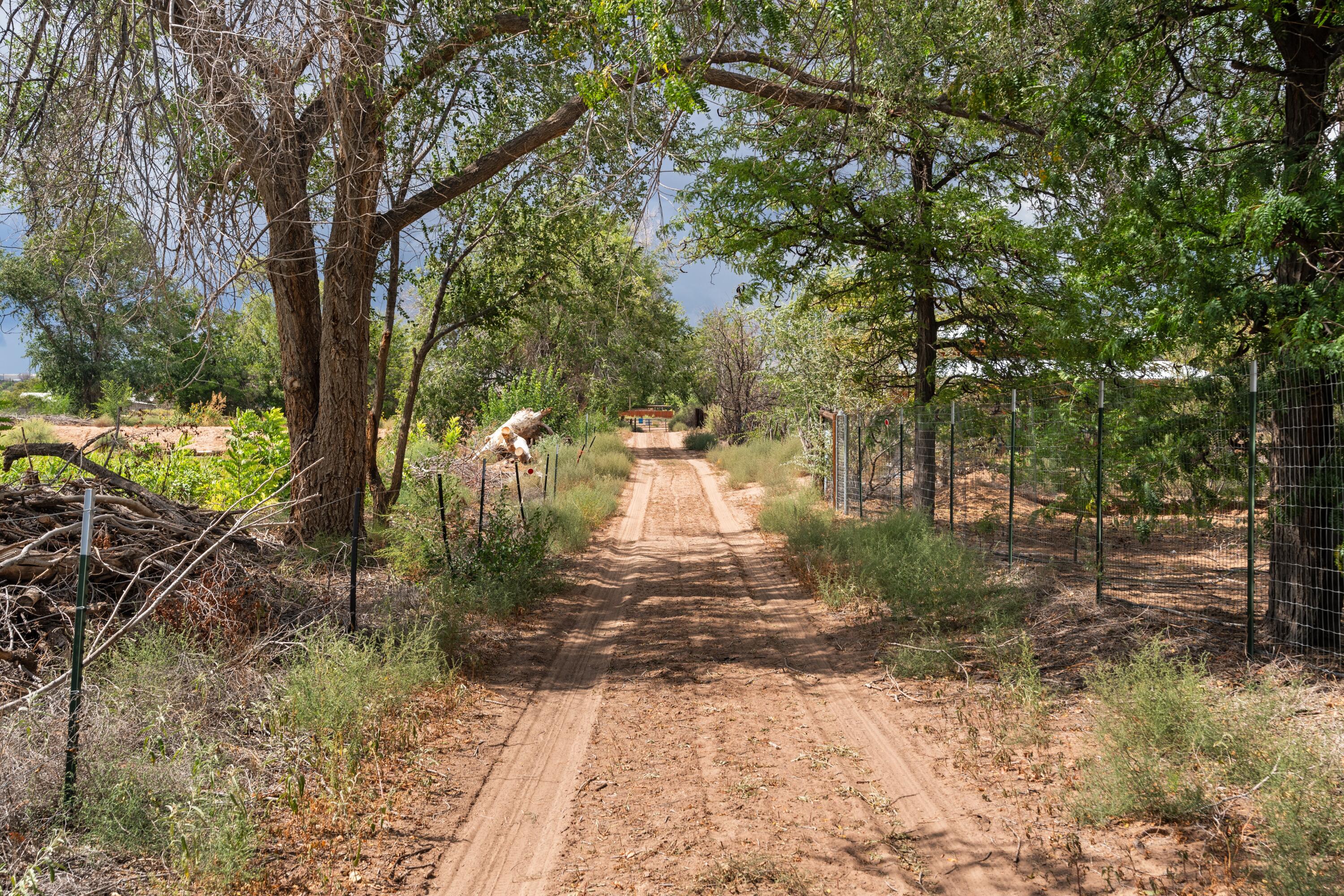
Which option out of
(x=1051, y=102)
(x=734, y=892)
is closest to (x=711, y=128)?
→ (x=1051, y=102)

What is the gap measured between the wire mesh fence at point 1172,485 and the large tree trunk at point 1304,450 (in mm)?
14

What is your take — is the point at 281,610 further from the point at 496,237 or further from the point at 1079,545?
the point at 1079,545

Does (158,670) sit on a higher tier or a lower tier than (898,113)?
lower

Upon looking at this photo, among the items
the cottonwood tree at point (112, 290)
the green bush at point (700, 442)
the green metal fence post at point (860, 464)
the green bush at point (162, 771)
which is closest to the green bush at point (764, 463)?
the green metal fence post at point (860, 464)

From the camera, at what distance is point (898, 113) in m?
10.4

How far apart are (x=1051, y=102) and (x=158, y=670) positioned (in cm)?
940

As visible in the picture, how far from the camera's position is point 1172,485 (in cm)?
895

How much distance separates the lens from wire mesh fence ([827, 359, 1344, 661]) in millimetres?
6617

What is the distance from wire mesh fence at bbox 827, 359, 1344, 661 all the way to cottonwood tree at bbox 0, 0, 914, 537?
493cm

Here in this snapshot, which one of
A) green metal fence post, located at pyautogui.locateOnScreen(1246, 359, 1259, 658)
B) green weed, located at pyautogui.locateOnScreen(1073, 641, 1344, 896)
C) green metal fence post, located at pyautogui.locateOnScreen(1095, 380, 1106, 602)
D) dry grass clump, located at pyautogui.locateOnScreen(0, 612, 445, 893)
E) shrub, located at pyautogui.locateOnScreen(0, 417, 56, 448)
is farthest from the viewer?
shrub, located at pyautogui.locateOnScreen(0, 417, 56, 448)

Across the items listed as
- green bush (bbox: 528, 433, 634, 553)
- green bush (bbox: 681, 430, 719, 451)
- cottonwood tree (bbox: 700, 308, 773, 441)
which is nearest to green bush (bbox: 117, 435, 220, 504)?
green bush (bbox: 528, 433, 634, 553)

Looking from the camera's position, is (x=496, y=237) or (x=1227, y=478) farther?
(x=496, y=237)

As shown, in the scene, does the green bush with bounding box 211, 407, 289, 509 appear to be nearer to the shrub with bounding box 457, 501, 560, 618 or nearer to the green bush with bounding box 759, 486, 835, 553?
the shrub with bounding box 457, 501, 560, 618

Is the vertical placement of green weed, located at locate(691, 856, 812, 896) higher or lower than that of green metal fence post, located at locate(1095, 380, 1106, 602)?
lower
